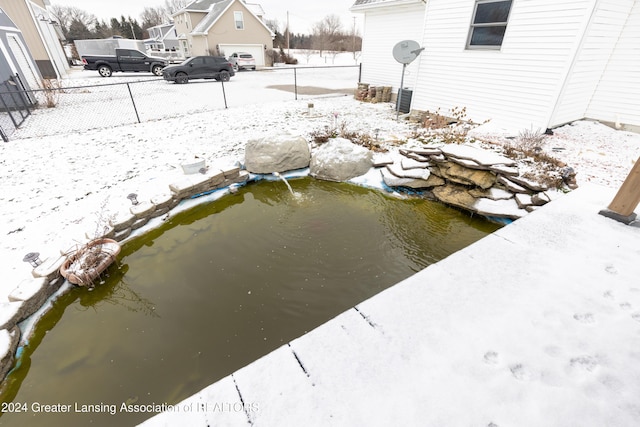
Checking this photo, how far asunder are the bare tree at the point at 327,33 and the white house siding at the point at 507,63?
44.2m

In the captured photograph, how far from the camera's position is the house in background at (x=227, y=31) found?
24.4 m

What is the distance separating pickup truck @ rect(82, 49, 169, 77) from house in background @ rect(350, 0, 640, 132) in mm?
19240

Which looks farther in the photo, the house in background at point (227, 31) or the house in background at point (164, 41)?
the house in background at point (164, 41)

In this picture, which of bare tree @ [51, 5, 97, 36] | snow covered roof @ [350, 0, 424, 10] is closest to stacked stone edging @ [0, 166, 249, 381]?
snow covered roof @ [350, 0, 424, 10]

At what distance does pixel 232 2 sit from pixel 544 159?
28473mm

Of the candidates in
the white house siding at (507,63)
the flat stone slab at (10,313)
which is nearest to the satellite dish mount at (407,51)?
the white house siding at (507,63)

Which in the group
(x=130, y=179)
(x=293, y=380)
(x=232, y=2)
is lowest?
(x=130, y=179)

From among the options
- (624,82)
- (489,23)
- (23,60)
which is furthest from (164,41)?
(624,82)

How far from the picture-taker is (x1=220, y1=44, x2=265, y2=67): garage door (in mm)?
25031

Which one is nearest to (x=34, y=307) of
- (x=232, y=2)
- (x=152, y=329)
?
(x=152, y=329)

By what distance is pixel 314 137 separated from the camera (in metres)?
6.76

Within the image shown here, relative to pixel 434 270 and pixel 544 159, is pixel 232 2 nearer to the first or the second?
pixel 544 159

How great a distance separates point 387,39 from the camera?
10.3 m

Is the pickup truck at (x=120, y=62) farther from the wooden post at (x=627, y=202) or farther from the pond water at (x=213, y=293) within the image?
the wooden post at (x=627, y=202)
